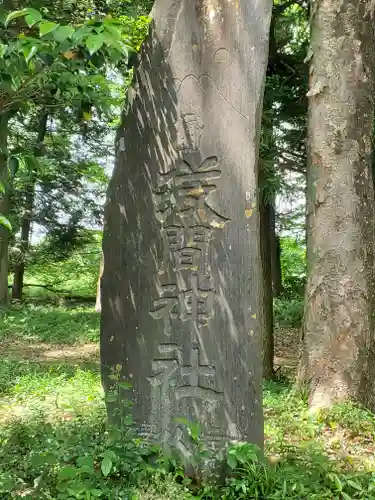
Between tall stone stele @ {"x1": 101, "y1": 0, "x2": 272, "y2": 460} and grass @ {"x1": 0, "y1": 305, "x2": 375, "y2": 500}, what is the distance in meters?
0.28

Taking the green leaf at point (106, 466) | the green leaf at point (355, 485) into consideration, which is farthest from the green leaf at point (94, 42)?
the green leaf at point (355, 485)

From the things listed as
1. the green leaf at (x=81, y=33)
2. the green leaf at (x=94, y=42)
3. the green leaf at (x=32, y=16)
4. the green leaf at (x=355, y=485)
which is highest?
the green leaf at (x=32, y=16)

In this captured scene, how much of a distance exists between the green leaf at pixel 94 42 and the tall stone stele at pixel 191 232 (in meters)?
1.46

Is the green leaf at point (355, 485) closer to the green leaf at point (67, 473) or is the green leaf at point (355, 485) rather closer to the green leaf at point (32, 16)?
the green leaf at point (67, 473)

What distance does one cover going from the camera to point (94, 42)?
2.02m

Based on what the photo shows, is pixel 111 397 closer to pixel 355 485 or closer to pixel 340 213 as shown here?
pixel 355 485

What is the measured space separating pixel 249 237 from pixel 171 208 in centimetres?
59

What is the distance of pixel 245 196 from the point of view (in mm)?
3303

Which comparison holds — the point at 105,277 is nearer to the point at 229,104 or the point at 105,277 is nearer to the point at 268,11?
the point at 229,104

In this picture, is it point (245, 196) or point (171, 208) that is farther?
point (171, 208)

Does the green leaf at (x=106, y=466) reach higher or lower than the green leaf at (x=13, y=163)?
lower

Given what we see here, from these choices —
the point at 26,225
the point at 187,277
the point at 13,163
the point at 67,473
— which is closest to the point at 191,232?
the point at 187,277

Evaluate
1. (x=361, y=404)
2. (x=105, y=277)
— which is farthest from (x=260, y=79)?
(x=361, y=404)

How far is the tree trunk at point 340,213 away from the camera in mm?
4453
